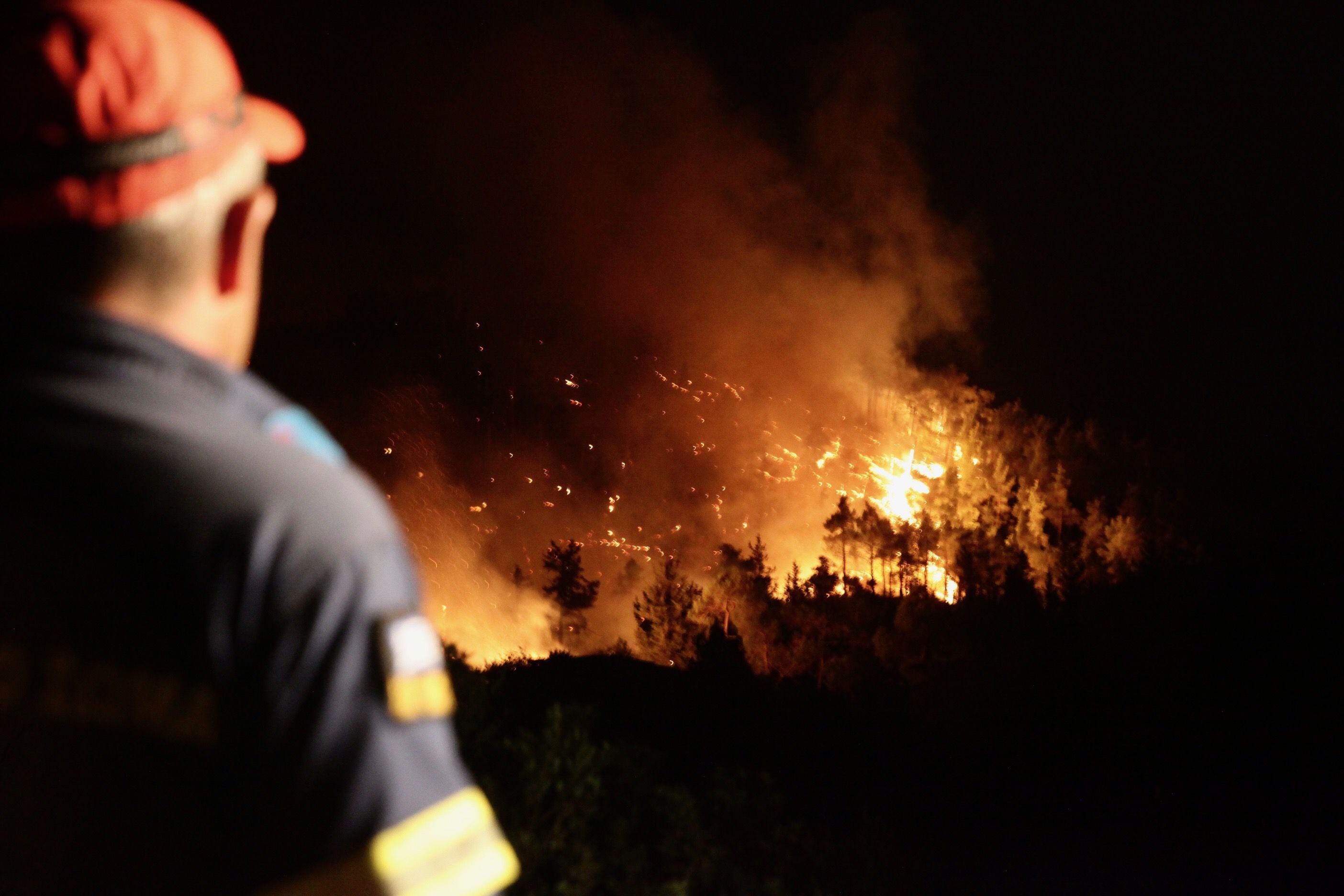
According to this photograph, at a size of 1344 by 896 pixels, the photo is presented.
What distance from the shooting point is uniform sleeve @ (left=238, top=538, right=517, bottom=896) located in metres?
0.90

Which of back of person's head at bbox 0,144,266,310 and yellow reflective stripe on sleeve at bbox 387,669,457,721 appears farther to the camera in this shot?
back of person's head at bbox 0,144,266,310

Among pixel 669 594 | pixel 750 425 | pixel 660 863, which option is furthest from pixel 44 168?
pixel 750 425

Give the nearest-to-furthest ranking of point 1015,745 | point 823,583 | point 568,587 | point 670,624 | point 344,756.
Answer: point 344,756, point 1015,745, point 670,624, point 823,583, point 568,587

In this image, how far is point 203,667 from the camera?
0.91 metres

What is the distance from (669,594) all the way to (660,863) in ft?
44.8

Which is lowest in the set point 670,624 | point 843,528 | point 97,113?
point 97,113

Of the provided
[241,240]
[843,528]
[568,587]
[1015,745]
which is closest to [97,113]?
[241,240]

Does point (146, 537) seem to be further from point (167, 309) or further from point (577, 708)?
point (577, 708)

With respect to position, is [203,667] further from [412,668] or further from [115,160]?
[115,160]

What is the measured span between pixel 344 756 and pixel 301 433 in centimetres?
38

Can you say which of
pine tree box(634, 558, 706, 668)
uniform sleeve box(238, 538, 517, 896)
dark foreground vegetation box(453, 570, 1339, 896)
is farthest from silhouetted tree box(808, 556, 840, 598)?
uniform sleeve box(238, 538, 517, 896)

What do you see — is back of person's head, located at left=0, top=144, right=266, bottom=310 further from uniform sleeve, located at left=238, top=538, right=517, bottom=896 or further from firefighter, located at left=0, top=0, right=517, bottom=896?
uniform sleeve, located at left=238, top=538, right=517, bottom=896

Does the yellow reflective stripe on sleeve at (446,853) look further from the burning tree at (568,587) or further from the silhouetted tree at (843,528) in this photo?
the burning tree at (568,587)

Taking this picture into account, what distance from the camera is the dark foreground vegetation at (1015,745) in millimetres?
6820
